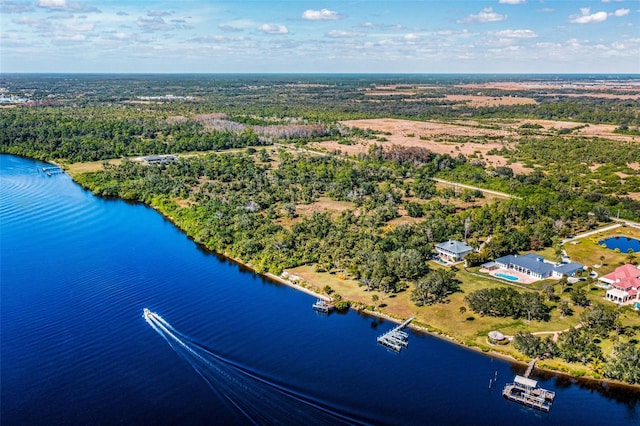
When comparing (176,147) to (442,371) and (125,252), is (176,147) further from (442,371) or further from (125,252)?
(442,371)

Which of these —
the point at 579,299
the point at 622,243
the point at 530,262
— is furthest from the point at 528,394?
the point at 622,243

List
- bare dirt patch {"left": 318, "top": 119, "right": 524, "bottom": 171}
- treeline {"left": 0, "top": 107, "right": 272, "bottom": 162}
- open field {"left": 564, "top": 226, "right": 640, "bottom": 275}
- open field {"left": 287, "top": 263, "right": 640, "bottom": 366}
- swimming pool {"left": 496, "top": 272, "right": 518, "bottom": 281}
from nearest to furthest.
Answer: open field {"left": 287, "top": 263, "right": 640, "bottom": 366}, swimming pool {"left": 496, "top": 272, "right": 518, "bottom": 281}, open field {"left": 564, "top": 226, "right": 640, "bottom": 275}, treeline {"left": 0, "top": 107, "right": 272, "bottom": 162}, bare dirt patch {"left": 318, "top": 119, "right": 524, "bottom": 171}

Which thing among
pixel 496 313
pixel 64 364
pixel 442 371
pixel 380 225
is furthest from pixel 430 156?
pixel 64 364

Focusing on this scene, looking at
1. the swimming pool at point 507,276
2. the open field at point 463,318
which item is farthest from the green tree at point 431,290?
the swimming pool at point 507,276

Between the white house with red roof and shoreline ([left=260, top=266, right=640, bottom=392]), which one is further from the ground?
the white house with red roof

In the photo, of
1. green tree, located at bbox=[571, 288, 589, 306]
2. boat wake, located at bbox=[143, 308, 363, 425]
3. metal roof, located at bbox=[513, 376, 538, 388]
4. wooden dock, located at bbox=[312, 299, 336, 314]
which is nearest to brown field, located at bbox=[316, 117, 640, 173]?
green tree, located at bbox=[571, 288, 589, 306]

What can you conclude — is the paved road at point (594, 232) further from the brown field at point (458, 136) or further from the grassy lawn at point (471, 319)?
the brown field at point (458, 136)

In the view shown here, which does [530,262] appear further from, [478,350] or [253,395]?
[253,395]

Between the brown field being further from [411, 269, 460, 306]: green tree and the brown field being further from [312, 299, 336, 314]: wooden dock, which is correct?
[312, 299, 336, 314]: wooden dock
